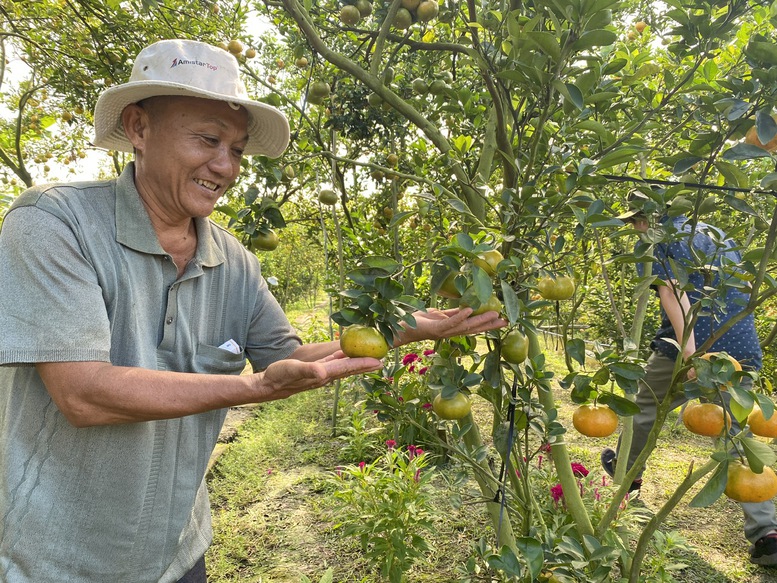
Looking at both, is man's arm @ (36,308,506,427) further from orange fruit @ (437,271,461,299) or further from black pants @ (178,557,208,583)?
black pants @ (178,557,208,583)

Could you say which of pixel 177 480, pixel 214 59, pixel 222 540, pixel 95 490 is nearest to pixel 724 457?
pixel 177 480

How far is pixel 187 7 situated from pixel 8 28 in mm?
1389

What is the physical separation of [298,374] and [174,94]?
758mm

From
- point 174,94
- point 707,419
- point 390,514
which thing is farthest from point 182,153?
point 390,514

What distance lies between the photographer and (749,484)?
1.18m

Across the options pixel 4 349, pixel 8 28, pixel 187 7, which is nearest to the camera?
pixel 4 349

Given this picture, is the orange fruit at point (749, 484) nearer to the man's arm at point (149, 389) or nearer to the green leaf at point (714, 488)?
the green leaf at point (714, 488)

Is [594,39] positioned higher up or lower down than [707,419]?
higher up

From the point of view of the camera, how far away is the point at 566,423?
4.59m

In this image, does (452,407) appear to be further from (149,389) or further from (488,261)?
(149,389)

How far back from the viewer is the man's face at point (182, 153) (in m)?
1.27

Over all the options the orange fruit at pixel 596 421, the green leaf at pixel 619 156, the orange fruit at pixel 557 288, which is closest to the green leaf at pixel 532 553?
the orange fruit at pixel 596 421

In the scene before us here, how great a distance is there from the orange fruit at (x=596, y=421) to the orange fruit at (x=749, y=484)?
0.32 metres

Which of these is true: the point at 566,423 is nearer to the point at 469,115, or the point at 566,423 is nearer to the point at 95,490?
the point at 469,115
